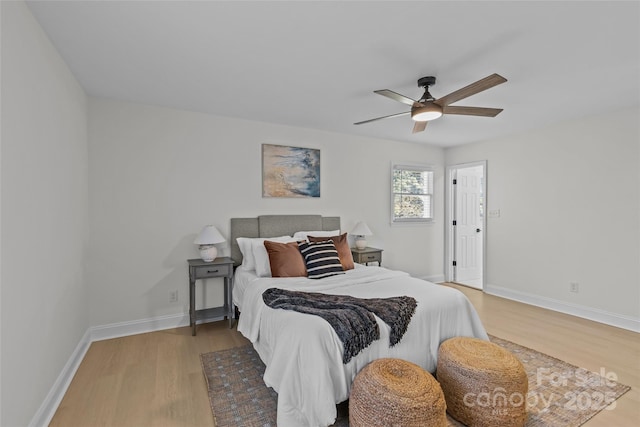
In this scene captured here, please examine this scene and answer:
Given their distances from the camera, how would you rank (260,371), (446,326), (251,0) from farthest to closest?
1. (260,371)
2. (446,326)
3. (251,0)

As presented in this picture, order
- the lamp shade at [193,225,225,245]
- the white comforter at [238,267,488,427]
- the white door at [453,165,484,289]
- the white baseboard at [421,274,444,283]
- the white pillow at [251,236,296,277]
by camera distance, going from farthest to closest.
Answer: the white door at [453,165,484,289] < the white baseboard at [421,274,444,283] < the lamp shade at [193,225,225,245] < the white pillow at [251,236,296,277] < the white comforter at [238,267,488,427]

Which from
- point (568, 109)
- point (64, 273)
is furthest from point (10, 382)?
point (568, 109)

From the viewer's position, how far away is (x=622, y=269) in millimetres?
3588

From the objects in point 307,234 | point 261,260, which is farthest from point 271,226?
point 261,260

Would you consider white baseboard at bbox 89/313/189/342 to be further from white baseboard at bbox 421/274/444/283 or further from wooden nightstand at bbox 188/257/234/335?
white baseboard at bbox 421/274/444/283

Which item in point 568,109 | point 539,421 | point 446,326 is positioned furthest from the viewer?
point 568,109

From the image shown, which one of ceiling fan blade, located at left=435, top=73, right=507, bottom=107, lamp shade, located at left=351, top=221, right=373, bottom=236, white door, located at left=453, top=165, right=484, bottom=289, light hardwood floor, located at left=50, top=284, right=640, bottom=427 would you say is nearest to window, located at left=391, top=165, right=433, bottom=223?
white door, located at left=453, top=165, right=484, bottom=289

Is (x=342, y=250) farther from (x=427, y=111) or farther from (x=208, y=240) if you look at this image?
(x=427, y=111)

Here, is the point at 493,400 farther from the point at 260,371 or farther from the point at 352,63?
the point at 352,63

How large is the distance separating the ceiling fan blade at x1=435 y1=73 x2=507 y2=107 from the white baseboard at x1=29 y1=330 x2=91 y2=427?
3.47 metres

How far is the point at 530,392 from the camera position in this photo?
2.27m

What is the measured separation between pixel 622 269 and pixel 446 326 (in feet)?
9.27

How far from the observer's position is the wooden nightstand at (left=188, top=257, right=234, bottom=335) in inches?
130

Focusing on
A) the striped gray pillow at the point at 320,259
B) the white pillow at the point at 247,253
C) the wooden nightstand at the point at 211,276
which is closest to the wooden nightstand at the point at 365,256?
the striped gray pillow at the point at 320,259
